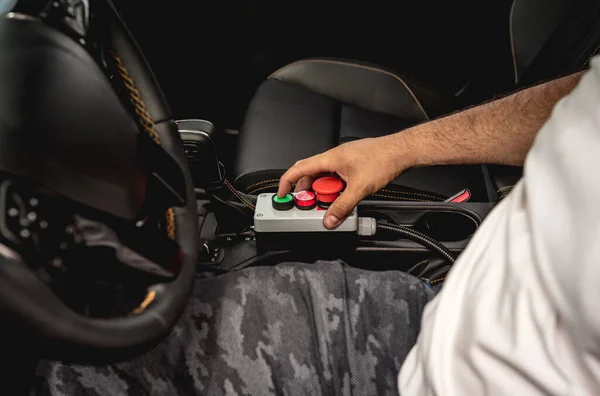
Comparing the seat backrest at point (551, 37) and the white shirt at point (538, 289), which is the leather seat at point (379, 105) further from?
the white shirt at point (538, 289)

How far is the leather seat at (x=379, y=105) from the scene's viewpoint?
37.1 inches

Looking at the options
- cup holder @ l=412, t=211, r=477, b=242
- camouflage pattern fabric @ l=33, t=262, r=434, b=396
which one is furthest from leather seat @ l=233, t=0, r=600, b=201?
camouflage pattern fabric @ l=33, t=262, r=434, b=396

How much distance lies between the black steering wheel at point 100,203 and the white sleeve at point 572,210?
32cm

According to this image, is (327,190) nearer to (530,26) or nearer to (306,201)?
(306,201)

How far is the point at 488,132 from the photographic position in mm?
758

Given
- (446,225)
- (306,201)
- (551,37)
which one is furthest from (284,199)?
(551,37)

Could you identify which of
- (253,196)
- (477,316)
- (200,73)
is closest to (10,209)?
(477,316)

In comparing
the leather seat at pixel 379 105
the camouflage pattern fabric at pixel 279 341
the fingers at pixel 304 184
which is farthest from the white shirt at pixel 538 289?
the leather seat at pixel 379 105

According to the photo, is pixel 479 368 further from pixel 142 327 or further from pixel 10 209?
pixel 10 209

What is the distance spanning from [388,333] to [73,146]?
41cm

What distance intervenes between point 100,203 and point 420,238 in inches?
19.2

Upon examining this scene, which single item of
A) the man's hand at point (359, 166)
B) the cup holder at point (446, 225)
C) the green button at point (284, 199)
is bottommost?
the cup holder at point (446, 225)

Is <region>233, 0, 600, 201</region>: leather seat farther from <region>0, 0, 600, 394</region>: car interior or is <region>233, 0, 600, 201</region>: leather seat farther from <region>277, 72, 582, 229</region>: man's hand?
<region>277, 72, 582, 229</region>: man's hand

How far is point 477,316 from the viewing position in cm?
48
